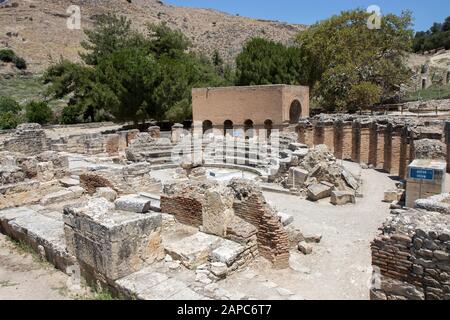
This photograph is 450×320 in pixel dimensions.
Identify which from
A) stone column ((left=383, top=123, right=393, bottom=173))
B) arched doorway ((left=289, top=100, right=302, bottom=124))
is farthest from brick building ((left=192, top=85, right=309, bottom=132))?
stone column ((left=383, top=123, right=393, bottom=173))

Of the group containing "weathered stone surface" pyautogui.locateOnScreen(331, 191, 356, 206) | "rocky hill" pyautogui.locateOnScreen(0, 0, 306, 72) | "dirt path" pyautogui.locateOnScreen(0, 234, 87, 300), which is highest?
"rocky hill" pyautogui.locateOnScreen(0, 0, 306, 72)

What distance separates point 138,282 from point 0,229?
16.1 ft

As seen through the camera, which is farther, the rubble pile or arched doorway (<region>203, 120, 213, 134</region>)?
arched doorway (<region>203, 120, 213, 134</region>)

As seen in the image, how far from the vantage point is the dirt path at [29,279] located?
537 centimetres

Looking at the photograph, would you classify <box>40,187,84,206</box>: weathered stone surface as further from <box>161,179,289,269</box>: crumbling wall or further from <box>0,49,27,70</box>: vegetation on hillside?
<box>0,49,27,70</box>: vegetation on hillside

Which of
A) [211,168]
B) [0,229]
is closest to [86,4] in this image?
[211,168]

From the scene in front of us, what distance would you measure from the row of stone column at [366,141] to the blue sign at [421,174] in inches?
148

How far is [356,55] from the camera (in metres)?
28.1

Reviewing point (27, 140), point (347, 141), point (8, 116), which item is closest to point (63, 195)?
point (27, 140)

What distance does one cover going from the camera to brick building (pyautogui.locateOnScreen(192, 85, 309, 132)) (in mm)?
25984

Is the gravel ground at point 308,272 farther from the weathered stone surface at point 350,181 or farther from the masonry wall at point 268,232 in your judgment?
the weathered stone surface at point 350,181

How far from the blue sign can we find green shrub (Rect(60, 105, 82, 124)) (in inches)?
1295

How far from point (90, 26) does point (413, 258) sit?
102 m

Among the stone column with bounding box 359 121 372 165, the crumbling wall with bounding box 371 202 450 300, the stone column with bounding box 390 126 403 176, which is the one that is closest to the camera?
the crumbling wall with bounding box 371 202 450 300
